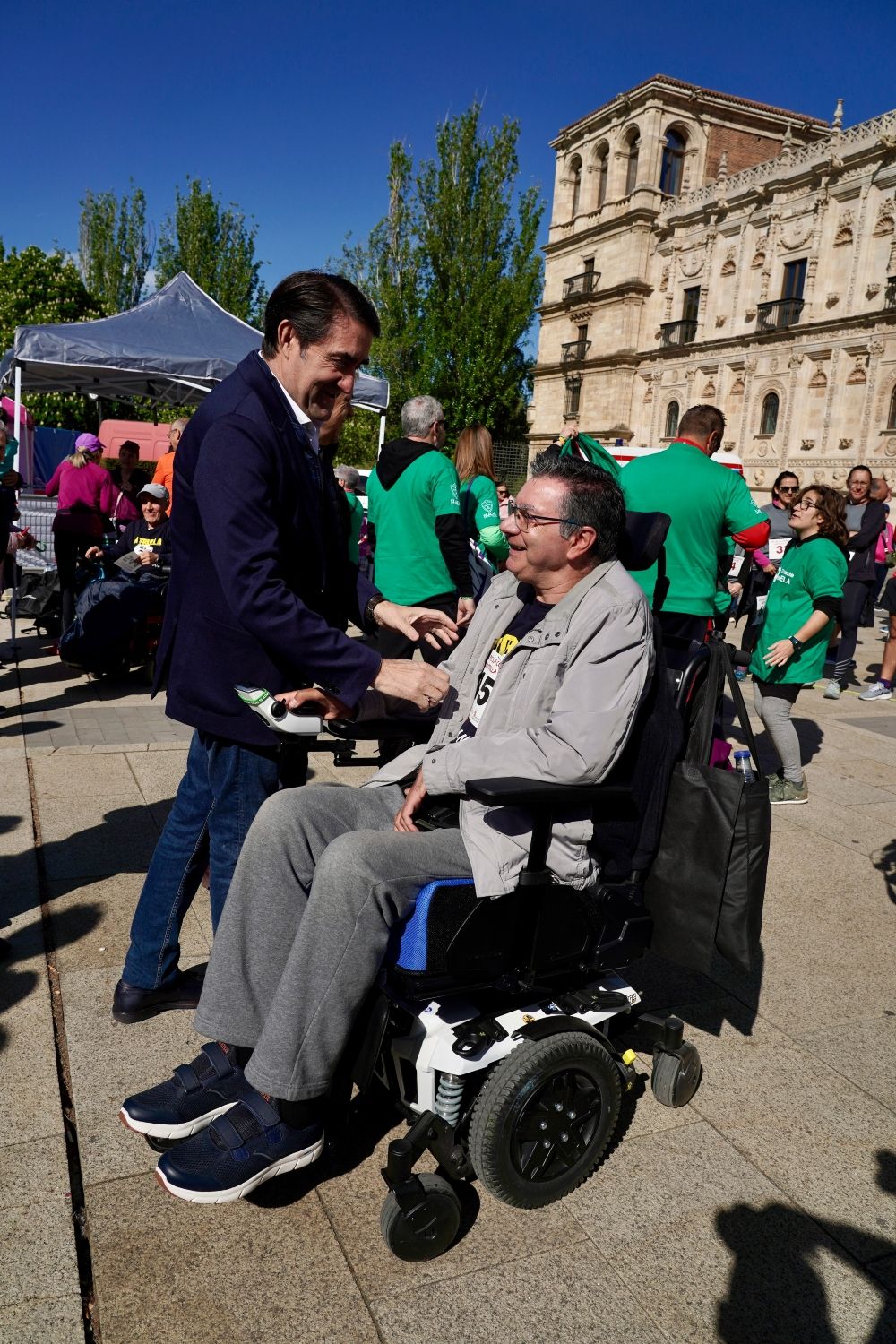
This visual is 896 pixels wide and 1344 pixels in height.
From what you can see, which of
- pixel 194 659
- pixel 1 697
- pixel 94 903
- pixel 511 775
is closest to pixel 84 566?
pixel 1 697

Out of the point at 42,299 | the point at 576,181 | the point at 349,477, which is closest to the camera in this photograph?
the point at 349,477

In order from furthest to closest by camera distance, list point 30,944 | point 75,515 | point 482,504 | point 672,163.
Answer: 1. point 672,163
2. point 75,515
3. point 482,504
4. point 30,944

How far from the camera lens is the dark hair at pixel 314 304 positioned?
2469mm

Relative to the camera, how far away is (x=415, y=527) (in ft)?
17.6

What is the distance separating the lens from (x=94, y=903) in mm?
3730

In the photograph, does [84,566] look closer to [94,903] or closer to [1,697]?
[1,697]

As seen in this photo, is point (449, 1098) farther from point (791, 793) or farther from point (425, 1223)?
point (791, 793)

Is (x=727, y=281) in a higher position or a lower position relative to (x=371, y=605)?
higher

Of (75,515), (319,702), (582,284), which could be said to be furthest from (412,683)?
(582,284)

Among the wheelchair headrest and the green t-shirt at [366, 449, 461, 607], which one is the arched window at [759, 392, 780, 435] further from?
the wheelchair headrest

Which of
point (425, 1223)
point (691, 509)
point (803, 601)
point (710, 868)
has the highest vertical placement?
point (691, 509)

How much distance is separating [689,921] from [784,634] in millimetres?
3522

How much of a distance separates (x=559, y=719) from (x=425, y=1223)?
115cm

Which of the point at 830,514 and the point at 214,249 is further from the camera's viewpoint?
the point at 214,249
